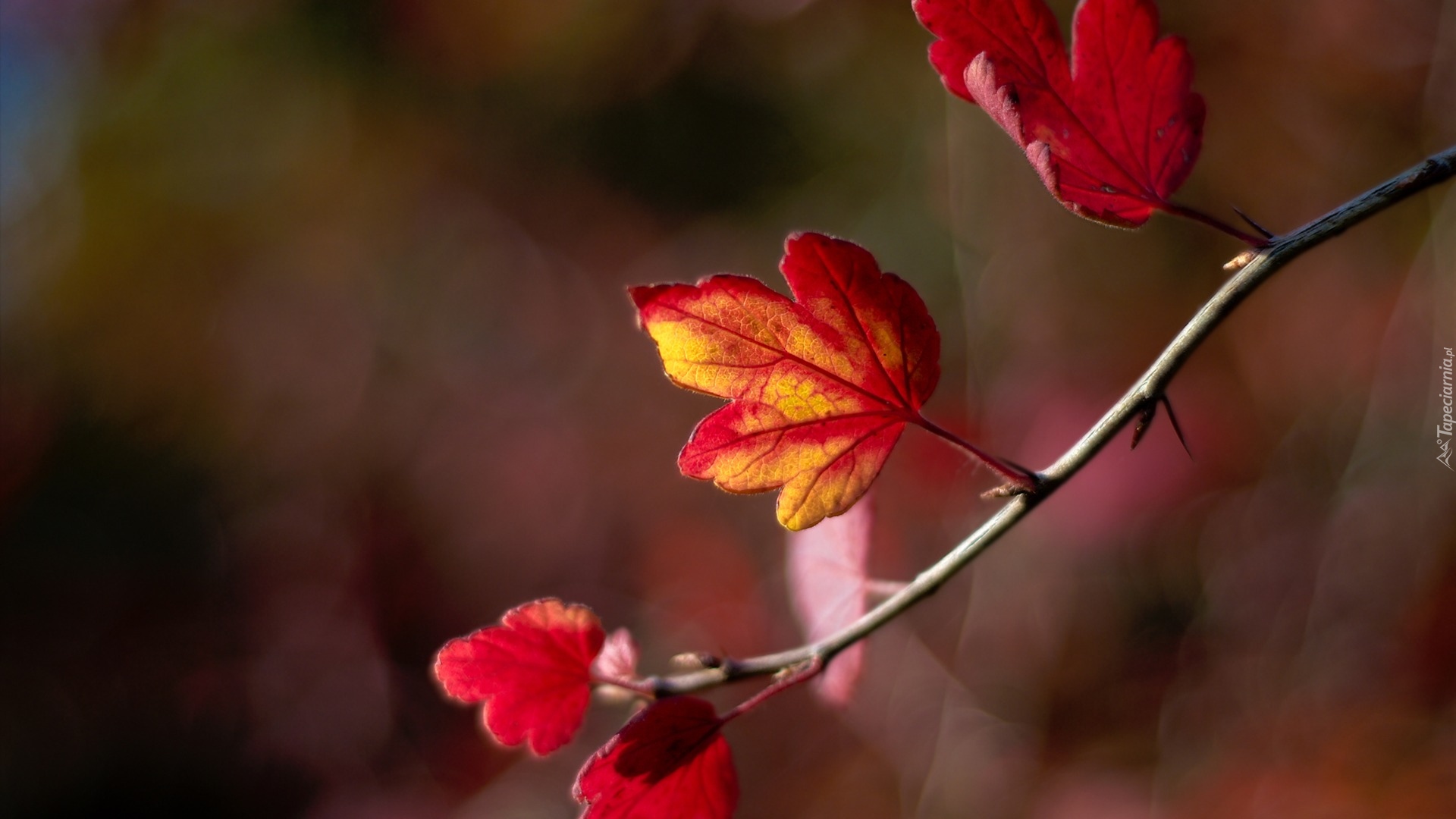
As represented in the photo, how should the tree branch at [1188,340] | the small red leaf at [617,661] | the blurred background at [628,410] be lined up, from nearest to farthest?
the tree branch at [1188,340]
the small red leaf at [617,661]
the blurred background at [628,410]

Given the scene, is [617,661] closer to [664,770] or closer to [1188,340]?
[664,770]

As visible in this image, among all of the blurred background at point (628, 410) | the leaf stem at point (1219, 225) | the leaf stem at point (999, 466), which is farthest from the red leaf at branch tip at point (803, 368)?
the blurred background at point (628, 410)

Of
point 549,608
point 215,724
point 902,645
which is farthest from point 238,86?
point 549,608

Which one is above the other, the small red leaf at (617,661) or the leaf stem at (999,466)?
the leaf stem at (999,466)

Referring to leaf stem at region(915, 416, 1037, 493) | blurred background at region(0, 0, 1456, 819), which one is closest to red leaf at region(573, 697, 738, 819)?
leaf stem at region(915, 416, 1037, 493)

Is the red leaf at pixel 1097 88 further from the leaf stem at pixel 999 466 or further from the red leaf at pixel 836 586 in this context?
the red leaf at pixel 836 586
